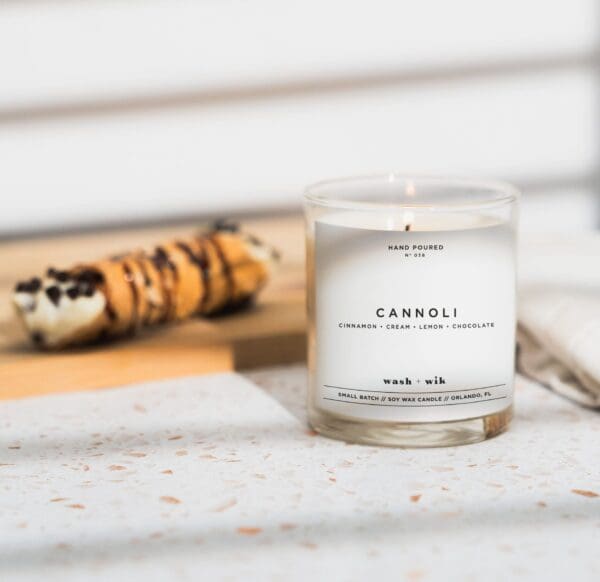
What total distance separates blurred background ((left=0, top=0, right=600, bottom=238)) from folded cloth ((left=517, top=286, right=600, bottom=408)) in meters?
0.44

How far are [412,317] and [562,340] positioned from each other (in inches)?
6.4

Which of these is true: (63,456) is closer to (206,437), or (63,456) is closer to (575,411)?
(206,437)

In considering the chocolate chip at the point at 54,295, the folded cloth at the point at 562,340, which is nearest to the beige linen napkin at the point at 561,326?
the folded cloth at the point at 562,340

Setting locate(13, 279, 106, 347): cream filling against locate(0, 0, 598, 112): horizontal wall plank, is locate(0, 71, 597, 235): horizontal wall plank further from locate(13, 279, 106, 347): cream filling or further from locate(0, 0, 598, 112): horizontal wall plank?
locate(13, 279, 106, 347): cream filling

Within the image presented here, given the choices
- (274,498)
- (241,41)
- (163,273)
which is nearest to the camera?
(274,498)

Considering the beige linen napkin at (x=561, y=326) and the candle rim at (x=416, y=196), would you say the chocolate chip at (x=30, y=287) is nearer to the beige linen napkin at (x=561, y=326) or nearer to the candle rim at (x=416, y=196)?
the candle rim at (x=416, y=196)

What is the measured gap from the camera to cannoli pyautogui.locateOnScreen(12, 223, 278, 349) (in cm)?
75

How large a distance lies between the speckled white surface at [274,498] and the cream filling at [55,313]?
2.3 inches

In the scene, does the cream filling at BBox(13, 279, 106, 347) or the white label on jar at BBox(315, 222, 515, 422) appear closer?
the white label on jar at BBox(315, 222, 515, 422)

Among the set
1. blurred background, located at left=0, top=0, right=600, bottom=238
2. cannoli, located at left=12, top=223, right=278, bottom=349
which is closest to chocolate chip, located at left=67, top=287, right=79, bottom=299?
cannoli, located at left=12, top=223, right=278, bottom=349

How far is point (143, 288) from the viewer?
80 cm

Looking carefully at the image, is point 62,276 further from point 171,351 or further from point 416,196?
point 416,196

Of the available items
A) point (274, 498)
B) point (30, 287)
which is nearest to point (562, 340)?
point (274, 498)

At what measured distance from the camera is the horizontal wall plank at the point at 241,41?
3.52ft
